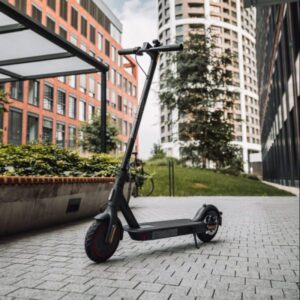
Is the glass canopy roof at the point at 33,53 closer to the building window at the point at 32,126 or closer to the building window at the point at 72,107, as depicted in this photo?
the building window at the point at 32,126

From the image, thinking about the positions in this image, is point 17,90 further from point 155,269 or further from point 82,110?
point 155,269

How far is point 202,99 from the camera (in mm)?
26766

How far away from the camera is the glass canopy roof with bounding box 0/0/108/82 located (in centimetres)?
725

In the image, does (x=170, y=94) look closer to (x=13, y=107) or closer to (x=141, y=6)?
(x=13, y=107)

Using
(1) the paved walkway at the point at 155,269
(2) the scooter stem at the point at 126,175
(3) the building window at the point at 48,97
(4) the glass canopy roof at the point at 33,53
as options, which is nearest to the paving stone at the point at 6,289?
(1) the paved walkway at the point at 155,269

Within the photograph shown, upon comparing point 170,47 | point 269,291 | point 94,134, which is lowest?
point 269,291

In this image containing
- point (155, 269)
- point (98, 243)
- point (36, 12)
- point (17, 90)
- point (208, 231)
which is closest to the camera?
point (155, 269)

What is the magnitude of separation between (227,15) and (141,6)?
35.2 inches

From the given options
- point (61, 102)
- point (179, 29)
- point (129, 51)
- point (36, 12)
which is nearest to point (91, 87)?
point (61, 102)

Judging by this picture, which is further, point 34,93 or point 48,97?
point 48,97

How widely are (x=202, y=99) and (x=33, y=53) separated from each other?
19278 millimetres

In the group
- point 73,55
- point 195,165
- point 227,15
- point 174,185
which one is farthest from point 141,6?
point 195,165

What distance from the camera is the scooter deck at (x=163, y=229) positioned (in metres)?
3.91

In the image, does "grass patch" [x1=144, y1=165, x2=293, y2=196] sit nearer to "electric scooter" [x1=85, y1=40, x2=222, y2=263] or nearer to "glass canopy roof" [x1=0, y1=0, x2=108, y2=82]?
"glass canopy roof" [x1=0, y1=0, x2=108, y2=82]
